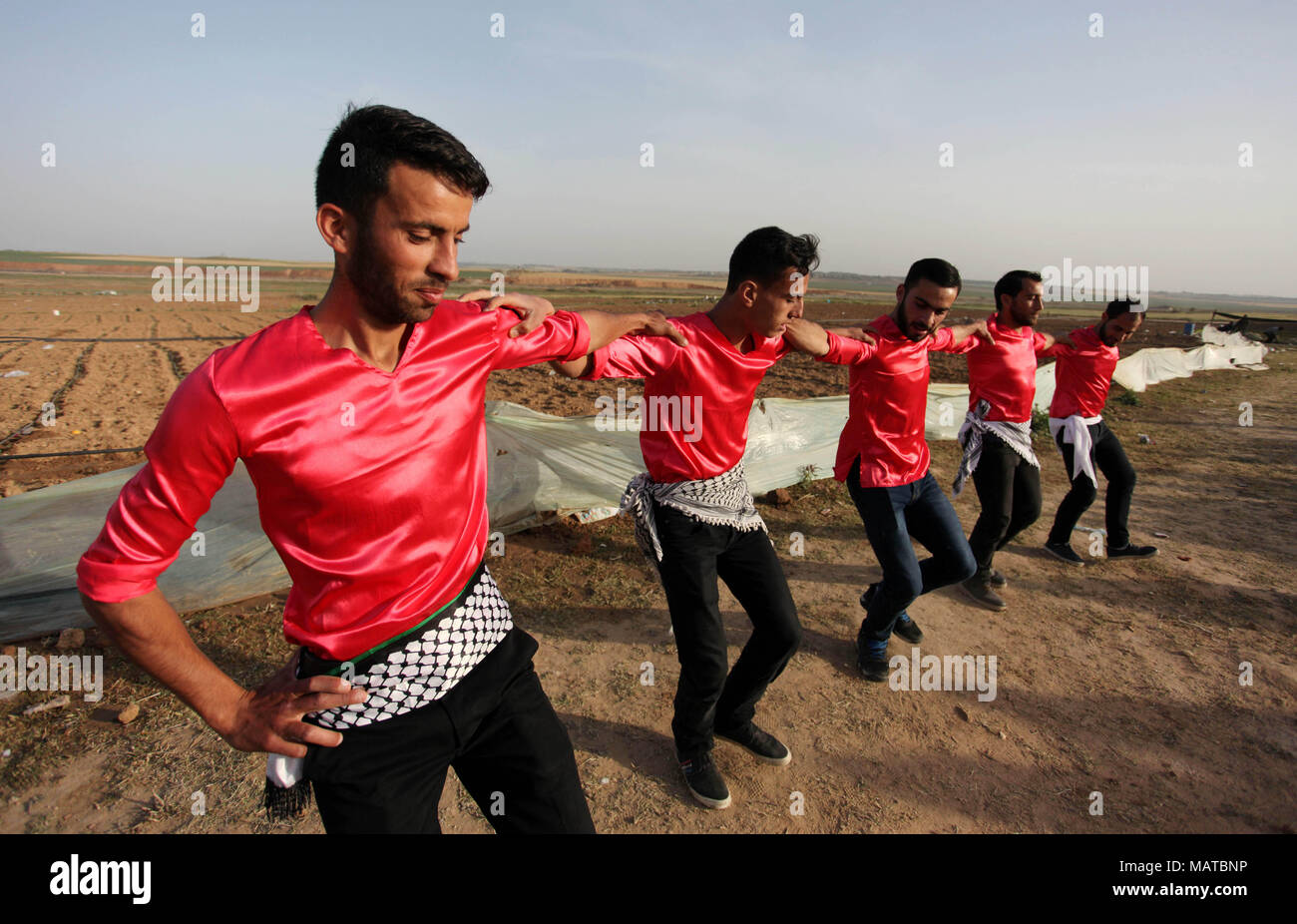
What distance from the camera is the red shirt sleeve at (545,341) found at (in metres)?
1.98

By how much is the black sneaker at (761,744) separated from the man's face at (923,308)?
7.46 feet

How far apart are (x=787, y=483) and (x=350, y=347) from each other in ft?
18.6

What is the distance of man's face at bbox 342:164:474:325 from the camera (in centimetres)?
151

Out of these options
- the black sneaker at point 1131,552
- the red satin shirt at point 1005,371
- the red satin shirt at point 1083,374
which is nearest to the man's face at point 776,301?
the red satin shirt at point 1005,371

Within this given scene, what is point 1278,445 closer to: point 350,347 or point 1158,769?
point 1158,769

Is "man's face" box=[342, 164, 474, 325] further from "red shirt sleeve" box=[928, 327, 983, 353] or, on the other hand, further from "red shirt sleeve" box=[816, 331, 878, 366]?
"red shirt sleeve" box=[928, 327, 983, 353]

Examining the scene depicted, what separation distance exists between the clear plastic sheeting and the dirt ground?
0.18 m

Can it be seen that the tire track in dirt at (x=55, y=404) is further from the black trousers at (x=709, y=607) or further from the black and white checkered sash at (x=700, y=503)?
the black trousers at (x=709, y=607)

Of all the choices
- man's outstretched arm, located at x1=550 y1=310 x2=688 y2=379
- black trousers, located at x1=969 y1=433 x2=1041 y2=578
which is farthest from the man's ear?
black trousers, located at x1=969 y1=433 x2=1041 y2=578

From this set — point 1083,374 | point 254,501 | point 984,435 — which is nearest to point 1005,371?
point 984,435

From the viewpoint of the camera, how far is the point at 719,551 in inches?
111

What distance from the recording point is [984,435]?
4594 mm
